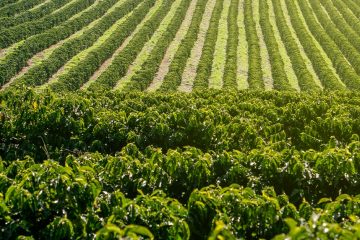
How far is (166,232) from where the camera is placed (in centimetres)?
652

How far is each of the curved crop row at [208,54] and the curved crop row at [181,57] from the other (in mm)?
1117

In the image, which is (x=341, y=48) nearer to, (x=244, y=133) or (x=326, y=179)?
(x=244, y=133)

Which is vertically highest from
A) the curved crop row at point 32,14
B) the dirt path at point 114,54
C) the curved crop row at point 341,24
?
the curved crop row at point 32,14

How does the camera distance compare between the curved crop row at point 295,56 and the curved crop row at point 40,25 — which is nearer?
the curved crop row at point 295,56

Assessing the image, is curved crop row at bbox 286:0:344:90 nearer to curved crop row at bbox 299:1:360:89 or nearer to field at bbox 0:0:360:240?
field at bbox 0:0:360:240

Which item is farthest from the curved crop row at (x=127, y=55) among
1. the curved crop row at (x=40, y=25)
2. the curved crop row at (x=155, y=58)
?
the curved crop row at (x=40, y=25)

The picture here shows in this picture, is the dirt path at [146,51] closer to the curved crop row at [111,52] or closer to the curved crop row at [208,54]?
the curved crop row at [111,52]

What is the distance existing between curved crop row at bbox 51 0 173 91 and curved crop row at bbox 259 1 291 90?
10001 mm

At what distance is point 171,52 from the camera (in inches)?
1535

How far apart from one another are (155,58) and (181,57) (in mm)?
1915

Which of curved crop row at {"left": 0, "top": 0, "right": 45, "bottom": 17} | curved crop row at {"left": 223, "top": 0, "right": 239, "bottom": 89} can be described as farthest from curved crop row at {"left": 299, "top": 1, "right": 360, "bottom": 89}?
curved crop row at {"left": 0, "top": 0, "right": 45, "bottom": 17}

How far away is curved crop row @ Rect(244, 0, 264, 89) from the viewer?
31.7 m

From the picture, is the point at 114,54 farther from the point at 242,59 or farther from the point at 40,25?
the point at 242,59

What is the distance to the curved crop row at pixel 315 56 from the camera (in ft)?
104
